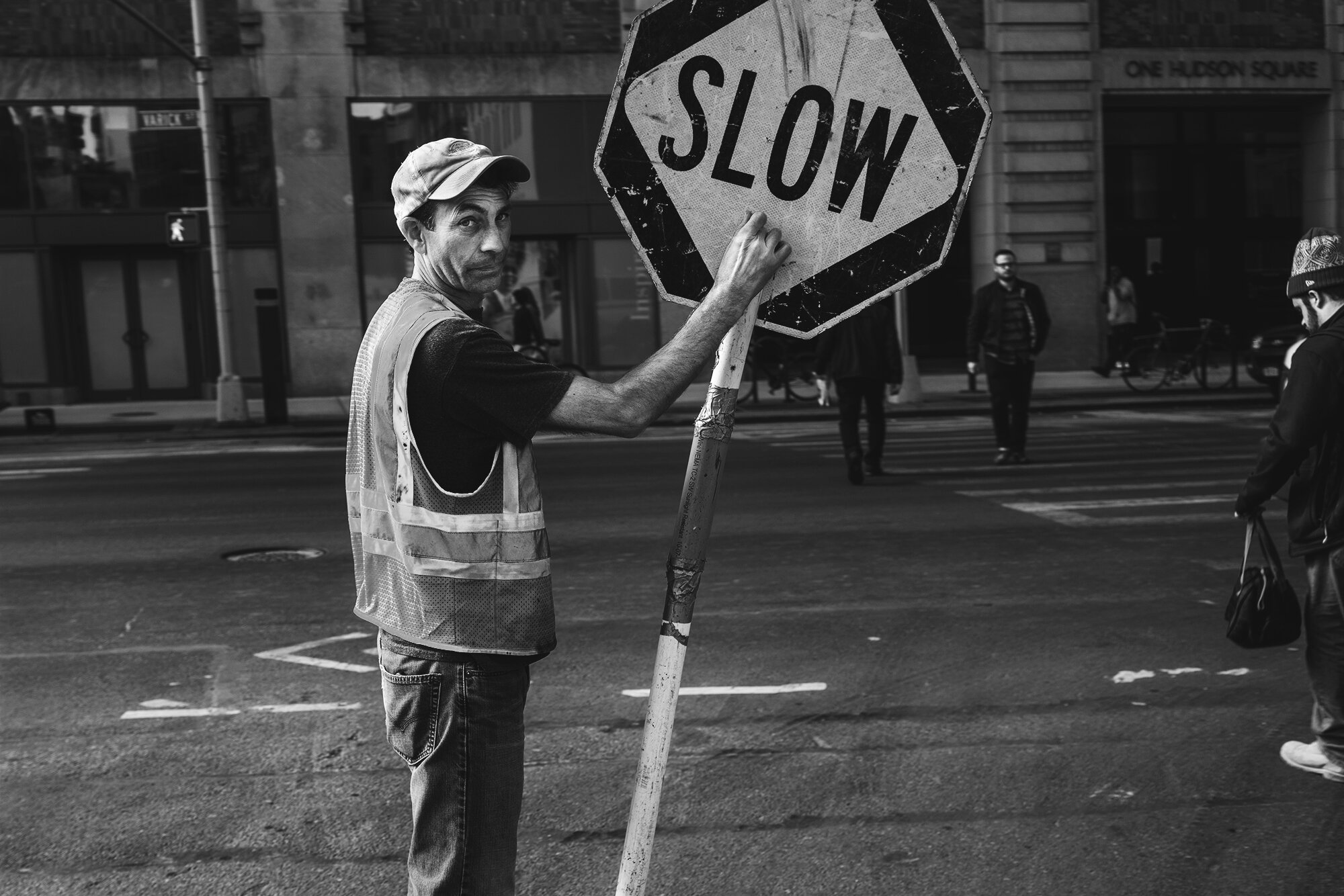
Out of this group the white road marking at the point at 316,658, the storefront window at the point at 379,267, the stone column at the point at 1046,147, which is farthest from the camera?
the stone column at the point at 1046,147

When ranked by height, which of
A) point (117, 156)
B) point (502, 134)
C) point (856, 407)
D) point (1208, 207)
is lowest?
point (856, 407)

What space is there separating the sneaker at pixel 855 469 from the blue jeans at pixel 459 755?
932 centimetres

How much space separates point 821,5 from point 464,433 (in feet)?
3.30

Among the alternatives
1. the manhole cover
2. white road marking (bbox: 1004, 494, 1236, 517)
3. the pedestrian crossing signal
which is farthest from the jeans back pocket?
the pedestrian crossing signal

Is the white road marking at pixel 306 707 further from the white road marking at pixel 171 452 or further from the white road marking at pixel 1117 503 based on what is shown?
the white road marking at pixel 171 452

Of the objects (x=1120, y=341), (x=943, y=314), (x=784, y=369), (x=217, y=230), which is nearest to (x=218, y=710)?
(x=217, y=230)

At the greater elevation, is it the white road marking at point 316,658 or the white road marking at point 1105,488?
the white road marking at point 316,658

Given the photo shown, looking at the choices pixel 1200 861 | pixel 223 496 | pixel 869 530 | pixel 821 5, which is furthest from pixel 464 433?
pixel 223 496

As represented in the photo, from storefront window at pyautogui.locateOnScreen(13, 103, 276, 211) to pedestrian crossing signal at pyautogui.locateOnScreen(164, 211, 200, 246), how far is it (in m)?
4.15

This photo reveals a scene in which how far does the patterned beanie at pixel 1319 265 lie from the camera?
476 cm

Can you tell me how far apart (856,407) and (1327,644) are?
7423 mm

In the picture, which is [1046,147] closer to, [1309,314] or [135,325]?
[135,325]

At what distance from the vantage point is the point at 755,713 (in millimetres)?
5633

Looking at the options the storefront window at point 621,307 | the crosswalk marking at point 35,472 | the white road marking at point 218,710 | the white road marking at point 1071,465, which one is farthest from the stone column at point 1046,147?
the white road marking at point 218,710
